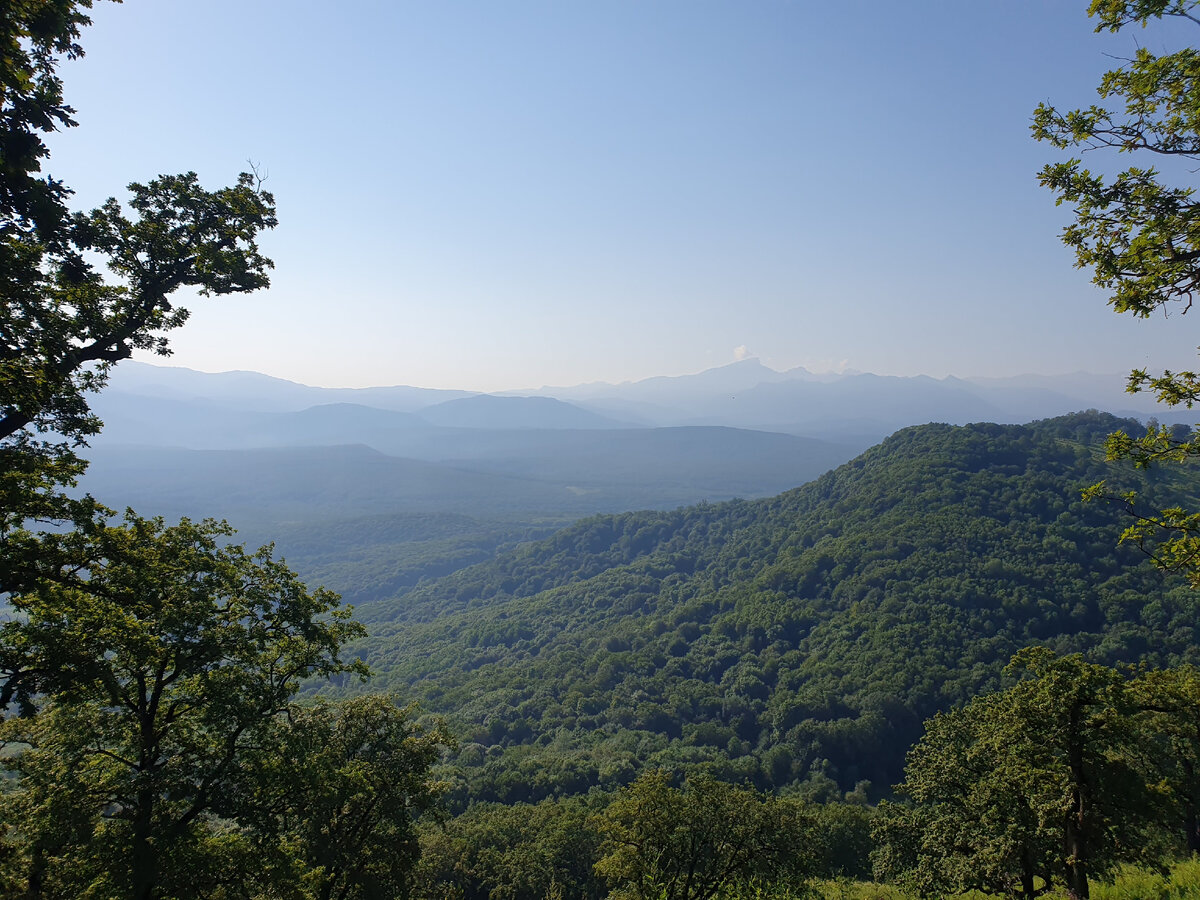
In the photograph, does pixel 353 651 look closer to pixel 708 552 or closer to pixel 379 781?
pixel 708 552

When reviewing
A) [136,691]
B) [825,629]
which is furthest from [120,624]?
[825,629]

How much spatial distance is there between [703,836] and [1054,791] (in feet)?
29.0

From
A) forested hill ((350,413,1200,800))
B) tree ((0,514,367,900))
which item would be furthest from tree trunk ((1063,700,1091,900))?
forested hill ((350,413,1200,800))

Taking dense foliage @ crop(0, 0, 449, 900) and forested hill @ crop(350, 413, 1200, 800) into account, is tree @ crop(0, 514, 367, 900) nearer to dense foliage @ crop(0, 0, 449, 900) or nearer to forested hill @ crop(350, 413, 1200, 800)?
dense foliage @ crop(0, 0, 449, 900)

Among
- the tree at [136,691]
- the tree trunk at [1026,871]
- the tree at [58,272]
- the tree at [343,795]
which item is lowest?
the tree trunk at [1026,871]

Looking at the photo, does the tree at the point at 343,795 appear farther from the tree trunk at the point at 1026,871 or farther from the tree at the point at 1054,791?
the tree trunk at the point at 1026,871

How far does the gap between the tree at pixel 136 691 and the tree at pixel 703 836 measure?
10364 mm

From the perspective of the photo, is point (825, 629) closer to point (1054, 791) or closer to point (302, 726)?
point (1054, 791)

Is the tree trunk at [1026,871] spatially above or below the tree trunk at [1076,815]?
below

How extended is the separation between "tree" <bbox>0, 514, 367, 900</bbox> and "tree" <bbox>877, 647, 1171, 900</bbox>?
16126 millimetres

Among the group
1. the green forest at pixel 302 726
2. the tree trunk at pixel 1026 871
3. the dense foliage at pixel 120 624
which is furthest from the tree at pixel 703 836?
the dense foliage at pixel 120 624

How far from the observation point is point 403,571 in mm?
174625

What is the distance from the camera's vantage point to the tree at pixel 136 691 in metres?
8.05

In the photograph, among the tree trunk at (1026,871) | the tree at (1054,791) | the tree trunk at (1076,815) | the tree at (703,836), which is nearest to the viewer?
the tree trunk at (1076,815)
